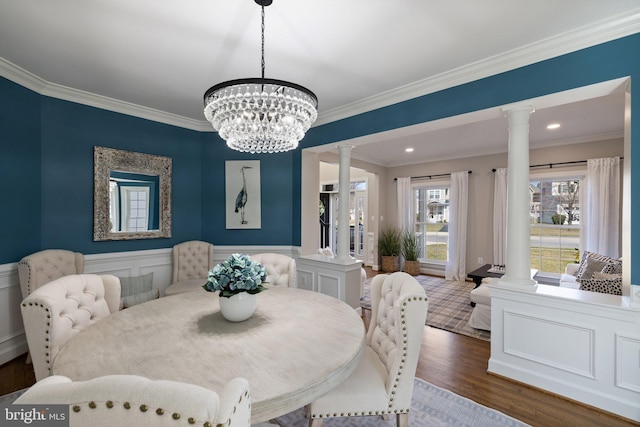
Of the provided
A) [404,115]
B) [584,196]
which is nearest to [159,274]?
[404,115]

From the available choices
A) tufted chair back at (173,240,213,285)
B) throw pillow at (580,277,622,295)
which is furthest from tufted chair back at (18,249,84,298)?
throw pillow at (580,277,622,295)

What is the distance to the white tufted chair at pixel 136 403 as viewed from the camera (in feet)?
1.78

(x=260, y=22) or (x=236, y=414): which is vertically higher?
(x=260, y=22)

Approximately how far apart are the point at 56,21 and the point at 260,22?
1.38 meters

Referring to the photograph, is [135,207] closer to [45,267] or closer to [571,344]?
[45,267]

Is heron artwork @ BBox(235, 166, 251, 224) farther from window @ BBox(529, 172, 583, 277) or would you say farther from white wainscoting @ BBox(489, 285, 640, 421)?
window @ BBox(529, 172, 583, 277)

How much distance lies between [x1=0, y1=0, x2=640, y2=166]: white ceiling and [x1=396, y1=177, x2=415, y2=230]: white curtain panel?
384 centimetres

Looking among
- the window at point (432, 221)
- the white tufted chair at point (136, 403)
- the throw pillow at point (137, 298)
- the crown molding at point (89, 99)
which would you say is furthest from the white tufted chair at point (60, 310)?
the window at point (432, 221)

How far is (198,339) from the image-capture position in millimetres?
1374

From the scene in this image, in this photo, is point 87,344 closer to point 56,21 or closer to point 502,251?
point 56,21

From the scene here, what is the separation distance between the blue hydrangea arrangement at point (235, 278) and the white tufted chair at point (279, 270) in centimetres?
102

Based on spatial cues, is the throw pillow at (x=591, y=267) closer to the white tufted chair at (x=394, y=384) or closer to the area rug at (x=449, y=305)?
the area rug at (x=449, y=305)

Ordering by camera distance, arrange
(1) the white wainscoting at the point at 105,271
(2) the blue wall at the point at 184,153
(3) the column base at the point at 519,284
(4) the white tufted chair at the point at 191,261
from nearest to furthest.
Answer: (2) the blue wall at the point at 184,153
(3) the column base at the point at 519,284
(1) the white wainscoting at the point at 105,271
(4) the white tufted chair at the point at 191,261

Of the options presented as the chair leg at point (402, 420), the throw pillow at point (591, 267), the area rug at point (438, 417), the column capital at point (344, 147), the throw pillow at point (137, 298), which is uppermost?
the column capital at point (344, 147)
